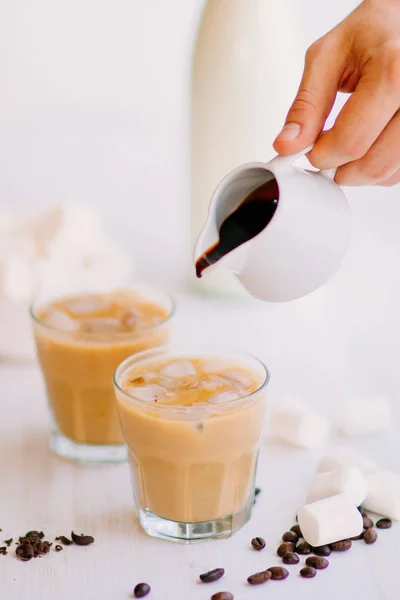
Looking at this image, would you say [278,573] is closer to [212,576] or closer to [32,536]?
[212,576]

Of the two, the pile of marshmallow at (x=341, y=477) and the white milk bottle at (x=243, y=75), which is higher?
the white milk bottle at (x=243, y=75)

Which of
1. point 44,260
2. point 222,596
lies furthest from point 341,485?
point 44,260

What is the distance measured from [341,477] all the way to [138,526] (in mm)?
385

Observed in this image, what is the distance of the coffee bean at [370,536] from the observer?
1.62 meters

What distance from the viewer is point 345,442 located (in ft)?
6.49

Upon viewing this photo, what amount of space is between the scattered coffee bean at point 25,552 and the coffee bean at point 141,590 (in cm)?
21

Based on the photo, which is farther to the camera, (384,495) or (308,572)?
(384,495)

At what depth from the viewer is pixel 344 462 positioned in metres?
1.82

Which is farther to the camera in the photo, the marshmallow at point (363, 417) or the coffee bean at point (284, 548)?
the marshmallow at point (363, 417)

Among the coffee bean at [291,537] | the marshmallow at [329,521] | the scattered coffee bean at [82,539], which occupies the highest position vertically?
the marshmallow at [329,521]

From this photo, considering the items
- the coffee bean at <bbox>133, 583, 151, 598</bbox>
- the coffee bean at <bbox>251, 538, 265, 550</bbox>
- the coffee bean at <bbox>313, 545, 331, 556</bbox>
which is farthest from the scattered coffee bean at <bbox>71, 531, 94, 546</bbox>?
the coffee bean at <bbox>313, 545, 331, 556</bbox>

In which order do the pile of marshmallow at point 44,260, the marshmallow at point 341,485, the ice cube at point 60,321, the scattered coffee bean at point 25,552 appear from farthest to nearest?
the pile of marshmallow at point 44,260 → the ice cube at point 60,321 → the marshmallow at point 341,485 → the scattered coffee bean at point 25,552

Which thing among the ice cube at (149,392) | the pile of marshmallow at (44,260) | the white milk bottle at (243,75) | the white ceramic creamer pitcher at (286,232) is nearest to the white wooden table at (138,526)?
the pile of marshmallow at (44,260)

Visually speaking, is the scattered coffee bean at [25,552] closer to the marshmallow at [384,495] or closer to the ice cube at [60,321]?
the ice cube at [60,321]
